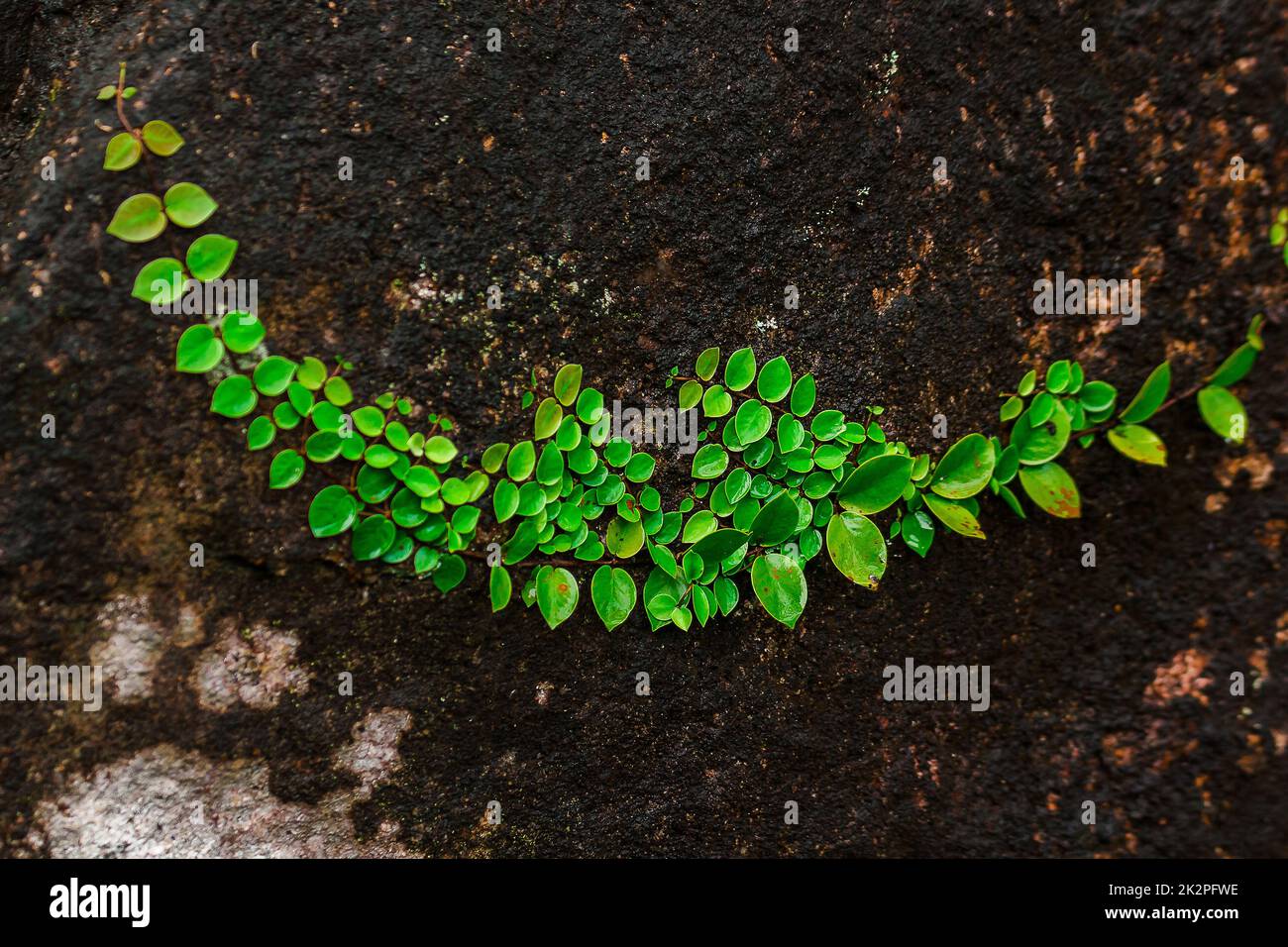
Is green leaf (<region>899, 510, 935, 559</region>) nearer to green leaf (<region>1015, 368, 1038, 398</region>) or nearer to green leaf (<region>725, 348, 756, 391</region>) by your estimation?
green leaf (<region>1015, 368, 1038, 398</region>)

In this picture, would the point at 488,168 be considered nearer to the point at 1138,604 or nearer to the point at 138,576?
the point at 138,576

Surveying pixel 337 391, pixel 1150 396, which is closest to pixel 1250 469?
pixel 1150 396

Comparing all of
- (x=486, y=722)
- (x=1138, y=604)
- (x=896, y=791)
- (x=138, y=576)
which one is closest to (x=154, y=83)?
(x=138, y=576)

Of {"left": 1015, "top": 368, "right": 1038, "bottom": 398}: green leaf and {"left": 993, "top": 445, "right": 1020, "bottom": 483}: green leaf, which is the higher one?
{"left": 1015, "top": 368, "right": 1038, "bottom": 398}: green leaf

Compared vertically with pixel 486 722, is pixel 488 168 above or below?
above

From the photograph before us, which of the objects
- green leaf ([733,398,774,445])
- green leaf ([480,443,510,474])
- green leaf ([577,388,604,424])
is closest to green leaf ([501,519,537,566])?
green leaf ([480,443,510,474])
